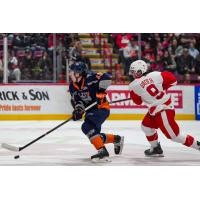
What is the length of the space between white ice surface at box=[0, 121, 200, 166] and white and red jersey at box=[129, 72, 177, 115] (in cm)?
62

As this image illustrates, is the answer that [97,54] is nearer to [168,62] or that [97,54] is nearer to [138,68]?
[168,62]

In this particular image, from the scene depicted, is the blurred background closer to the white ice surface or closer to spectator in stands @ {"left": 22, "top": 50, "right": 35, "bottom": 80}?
spectator in stands @ {"left": 22, "top": 50, "right": 35, "bottom": 80}

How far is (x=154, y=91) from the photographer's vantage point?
18.5 ft

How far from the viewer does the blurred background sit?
11.9 metres

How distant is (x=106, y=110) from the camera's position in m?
5.68

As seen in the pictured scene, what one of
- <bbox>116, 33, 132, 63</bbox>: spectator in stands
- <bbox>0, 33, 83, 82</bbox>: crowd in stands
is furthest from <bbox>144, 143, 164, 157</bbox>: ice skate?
<bbox>116, 33, 132, 63</bbox>: spectator in stands

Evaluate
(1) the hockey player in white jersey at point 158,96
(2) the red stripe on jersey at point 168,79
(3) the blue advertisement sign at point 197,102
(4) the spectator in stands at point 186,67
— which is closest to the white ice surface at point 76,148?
(1) the hockey player in white jersey at point 158,96

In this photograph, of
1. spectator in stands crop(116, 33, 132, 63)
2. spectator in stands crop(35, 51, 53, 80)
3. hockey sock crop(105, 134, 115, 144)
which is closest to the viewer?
hockey sock crop(105, 134, 115, 144)

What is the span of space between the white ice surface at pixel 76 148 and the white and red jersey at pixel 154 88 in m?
0.62

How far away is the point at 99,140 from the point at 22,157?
104cm

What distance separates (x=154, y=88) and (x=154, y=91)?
0.11 ft

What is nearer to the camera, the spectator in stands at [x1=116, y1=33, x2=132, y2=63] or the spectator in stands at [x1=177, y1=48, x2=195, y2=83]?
the spectator in stands at [x1=177, y1=48, x2=195, y2=83]

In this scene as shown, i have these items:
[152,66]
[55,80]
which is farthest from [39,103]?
[152,66]

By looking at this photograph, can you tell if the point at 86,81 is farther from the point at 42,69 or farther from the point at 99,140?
the point at 42,69
